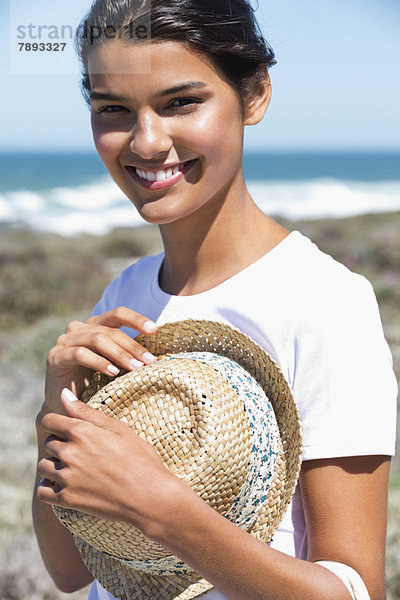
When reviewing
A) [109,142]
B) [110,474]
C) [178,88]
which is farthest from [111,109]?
[110,474]

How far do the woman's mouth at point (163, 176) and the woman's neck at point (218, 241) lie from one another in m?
0.16

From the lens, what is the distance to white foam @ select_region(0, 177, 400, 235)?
102 feet

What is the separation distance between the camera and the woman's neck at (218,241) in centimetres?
159

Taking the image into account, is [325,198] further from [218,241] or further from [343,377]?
[343,377]

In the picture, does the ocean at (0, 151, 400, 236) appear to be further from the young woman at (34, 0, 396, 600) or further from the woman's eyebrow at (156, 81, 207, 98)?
the woman's eyebrow at (156, 81, 207, 98)

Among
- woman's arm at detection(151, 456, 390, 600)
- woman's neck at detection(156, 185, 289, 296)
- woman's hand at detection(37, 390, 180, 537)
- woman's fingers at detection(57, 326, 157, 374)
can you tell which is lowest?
woman's arm at detection(151, 456, 390, 600)

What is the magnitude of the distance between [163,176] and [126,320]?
32cm

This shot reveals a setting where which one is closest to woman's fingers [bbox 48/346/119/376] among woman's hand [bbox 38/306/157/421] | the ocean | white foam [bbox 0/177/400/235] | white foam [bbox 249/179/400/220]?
woman's hand [bbox 38/306/157/421]

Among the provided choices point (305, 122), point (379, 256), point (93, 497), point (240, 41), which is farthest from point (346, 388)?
point (305, 122)

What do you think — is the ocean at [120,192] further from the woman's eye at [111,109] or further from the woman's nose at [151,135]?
the woman's nose at [151,135]

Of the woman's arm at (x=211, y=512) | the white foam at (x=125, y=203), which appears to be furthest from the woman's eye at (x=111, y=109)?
the white foam at (x=125, y=203)

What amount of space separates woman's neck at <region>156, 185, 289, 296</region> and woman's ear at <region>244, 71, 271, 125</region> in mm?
163

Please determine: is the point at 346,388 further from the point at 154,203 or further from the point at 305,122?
the point at 305,122

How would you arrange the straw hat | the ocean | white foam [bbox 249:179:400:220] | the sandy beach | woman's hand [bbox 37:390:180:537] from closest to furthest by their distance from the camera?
1. woman's hand [bbox 37:390:180:537]
2. the straw hat
3. the sandy beach
4. the ocean
5. white foam [bbox 249:179:400:220]
